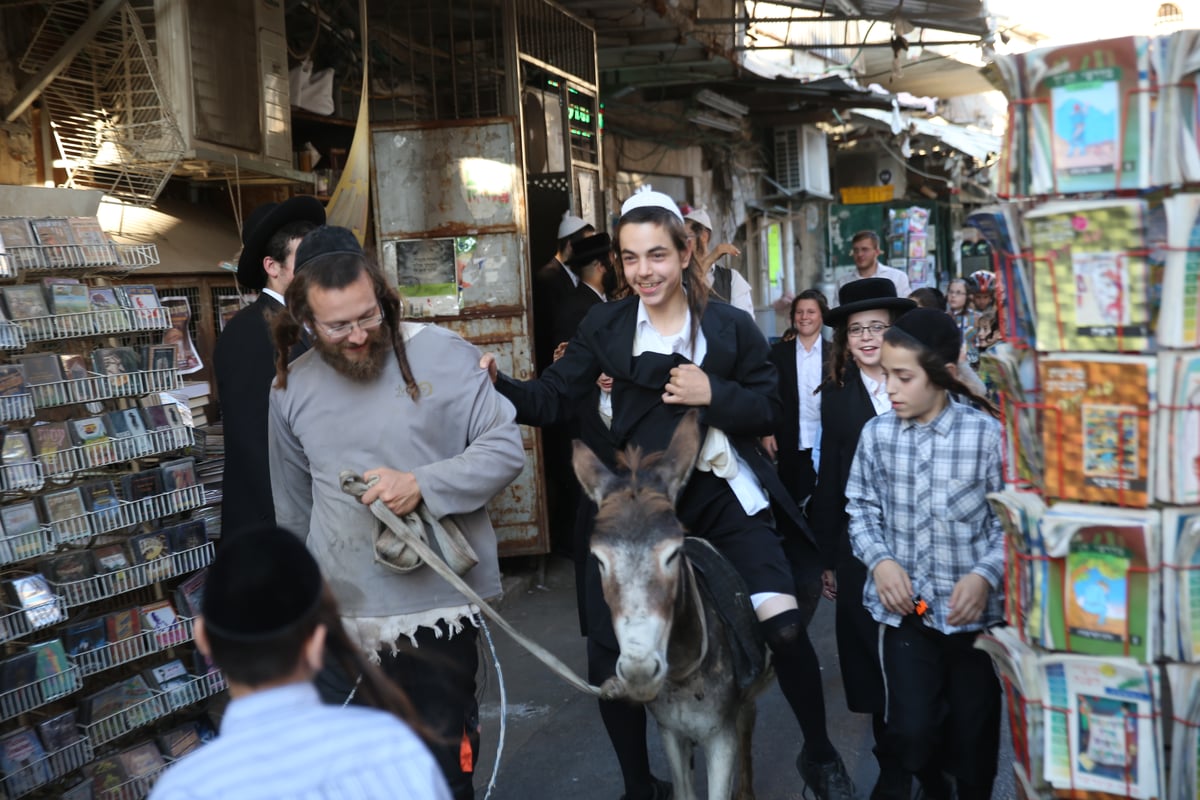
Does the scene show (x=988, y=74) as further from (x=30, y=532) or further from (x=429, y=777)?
(x=30, y=532)

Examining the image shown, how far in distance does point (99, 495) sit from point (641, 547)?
2.26m


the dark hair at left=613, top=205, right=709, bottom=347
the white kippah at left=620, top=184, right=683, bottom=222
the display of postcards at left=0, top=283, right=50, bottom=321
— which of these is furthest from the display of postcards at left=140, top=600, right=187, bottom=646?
the white kippah at left=620, top=184, right=683, bottom=222

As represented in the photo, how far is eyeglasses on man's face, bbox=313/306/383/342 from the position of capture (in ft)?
10.9

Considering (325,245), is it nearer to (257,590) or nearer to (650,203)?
(650,203)

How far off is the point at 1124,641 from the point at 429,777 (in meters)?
1.84

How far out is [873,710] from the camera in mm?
4375

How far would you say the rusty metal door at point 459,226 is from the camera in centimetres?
749

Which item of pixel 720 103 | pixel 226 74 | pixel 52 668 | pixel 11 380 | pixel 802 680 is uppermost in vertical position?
pixel 720 103

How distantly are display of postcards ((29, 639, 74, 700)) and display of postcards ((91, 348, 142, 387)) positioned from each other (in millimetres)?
997

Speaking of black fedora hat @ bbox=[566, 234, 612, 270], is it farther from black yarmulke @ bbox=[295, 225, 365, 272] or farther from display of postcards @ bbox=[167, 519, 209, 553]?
black yarmulke @ bbox=[295, 225, 365, 272]

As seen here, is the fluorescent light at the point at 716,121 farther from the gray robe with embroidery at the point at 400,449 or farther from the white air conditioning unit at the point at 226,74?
the gray robe with embroidery at the point at 400,449

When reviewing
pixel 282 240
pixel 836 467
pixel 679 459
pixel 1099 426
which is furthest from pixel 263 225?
pixel 1099 426

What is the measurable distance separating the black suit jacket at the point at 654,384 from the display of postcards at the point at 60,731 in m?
1.98

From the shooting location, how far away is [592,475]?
12.0 ft
